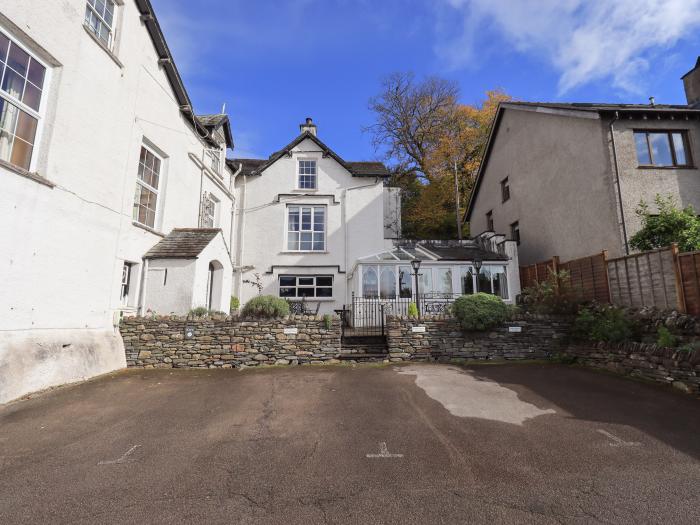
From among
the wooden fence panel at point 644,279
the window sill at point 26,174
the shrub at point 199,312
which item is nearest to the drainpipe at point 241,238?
the shrub at point 199,312

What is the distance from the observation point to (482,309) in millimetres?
10555

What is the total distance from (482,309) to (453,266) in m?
6.27

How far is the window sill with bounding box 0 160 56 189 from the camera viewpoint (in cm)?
655

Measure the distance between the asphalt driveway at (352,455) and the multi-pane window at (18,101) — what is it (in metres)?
5.00

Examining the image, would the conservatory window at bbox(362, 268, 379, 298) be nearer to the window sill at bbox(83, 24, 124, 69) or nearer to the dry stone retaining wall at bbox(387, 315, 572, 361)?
the dry stone retaining wall at bbox(387, 315, 572, 361)

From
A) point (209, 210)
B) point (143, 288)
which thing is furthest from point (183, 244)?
point (209, 210)

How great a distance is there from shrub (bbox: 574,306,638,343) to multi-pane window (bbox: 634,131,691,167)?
282 inches

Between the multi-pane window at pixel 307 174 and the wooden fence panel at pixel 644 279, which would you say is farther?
the multi-pane window at pixel 307 174

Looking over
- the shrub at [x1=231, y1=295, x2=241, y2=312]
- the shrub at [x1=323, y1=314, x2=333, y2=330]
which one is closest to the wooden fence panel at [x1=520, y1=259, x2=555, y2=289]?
the shrub at [x1=323, y1=314, x2=333, y2=330]

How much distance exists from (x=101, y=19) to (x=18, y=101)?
4142 mm

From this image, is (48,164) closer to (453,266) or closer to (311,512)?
(311,512)

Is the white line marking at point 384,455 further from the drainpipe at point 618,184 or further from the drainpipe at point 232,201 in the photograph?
the drainpipe at point 232,201

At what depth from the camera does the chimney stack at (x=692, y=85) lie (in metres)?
15.5

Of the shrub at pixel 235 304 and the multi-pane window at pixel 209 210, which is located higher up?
the multi-pane window at pixel 209 210
